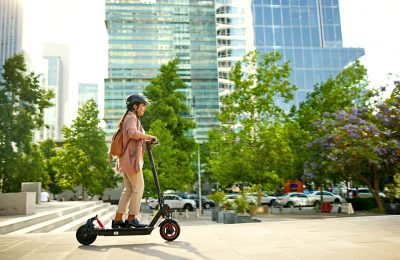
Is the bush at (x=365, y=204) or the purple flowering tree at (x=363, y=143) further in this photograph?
the bush at (x=365, y=204)

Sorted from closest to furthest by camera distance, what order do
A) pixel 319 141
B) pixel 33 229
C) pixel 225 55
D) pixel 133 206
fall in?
pixel 133 206
pixel 33 229
pixel 319 141
pixel 225 55

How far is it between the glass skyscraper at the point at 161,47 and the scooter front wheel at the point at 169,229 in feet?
333

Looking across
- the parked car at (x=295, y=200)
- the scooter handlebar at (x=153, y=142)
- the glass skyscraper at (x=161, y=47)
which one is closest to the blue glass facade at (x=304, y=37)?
the parked car at (x=295, y=200)

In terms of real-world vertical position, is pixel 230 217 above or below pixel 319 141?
below

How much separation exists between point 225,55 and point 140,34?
27.2 metres

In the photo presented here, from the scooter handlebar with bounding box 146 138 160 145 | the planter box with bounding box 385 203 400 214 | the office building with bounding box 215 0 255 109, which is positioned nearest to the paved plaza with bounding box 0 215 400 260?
the scooter handlebar with bounding box 146 138 160 145

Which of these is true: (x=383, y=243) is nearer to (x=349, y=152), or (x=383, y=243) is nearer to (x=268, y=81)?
(x=349, y=152)

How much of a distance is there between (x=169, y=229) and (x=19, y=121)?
822 inches

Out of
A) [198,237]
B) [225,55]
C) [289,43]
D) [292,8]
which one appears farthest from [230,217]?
[225,55]

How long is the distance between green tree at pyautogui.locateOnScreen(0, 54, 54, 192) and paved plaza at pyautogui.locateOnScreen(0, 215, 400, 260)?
61.6 feet

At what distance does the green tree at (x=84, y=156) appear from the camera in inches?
1348

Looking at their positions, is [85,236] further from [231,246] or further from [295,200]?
[295,200]

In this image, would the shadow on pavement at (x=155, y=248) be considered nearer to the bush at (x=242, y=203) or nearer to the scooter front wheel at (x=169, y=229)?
the scooter front wheel at (x=169, y=229)

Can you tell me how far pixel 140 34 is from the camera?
10856 cm
